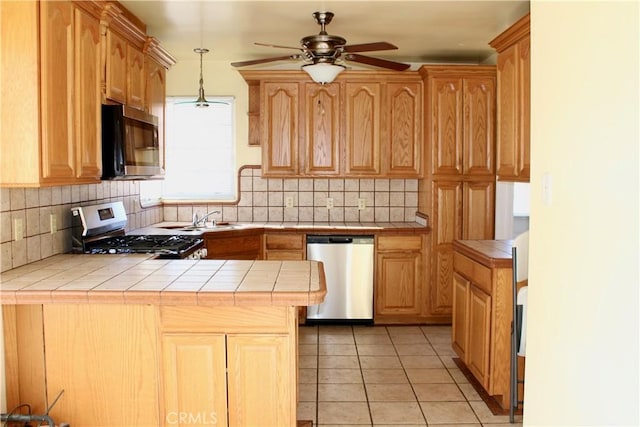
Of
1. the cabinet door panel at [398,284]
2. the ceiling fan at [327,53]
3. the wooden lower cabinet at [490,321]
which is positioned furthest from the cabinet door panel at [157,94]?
the wooden lower cabinet at [490,321]

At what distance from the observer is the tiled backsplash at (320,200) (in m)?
5.49

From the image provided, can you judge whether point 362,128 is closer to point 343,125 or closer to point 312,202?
point 343,125

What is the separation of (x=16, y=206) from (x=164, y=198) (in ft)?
8.99

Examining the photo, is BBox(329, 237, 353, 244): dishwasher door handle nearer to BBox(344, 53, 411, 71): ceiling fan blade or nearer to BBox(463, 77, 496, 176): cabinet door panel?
BBox(463, 77, 496, 176): cabinet door panel

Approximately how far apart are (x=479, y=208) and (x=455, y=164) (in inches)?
17.2

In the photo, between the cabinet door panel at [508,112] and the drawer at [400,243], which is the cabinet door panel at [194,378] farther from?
the drawer at [400,243]

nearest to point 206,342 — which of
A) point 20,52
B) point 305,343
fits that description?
point 20,52

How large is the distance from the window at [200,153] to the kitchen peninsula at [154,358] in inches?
123

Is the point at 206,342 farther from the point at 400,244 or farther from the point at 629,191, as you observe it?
the point at 400,244

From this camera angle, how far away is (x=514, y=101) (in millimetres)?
3438

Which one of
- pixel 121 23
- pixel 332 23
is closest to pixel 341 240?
pixel 332 23

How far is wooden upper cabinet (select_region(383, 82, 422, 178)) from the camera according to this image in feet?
16.7

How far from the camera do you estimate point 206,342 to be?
235 cm

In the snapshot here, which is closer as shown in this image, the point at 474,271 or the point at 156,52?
the point at 474,271
